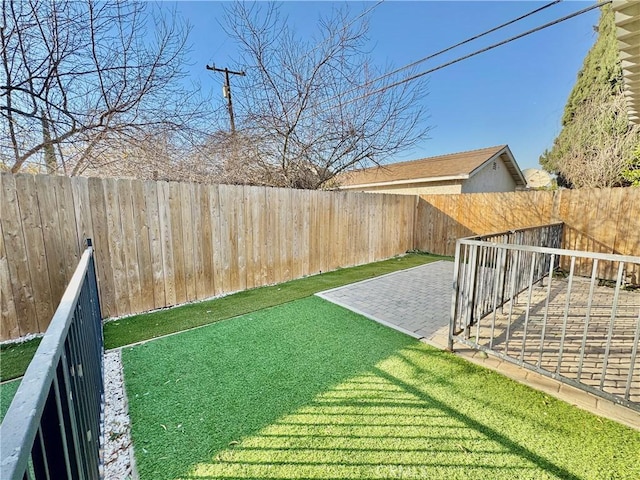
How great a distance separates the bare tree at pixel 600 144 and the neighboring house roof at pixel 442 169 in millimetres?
2608

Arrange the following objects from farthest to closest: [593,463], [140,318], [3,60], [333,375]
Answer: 1. [140,318]
2. [3,60]
3. [333,375]
4. [593,463]

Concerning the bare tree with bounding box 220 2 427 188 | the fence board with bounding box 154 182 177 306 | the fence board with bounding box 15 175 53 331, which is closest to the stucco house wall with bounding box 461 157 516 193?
the bare tree with bounding box 220 2 427 188

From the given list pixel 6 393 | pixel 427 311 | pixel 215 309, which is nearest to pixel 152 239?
pixel 215 309

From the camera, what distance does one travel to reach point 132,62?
4.83 metres

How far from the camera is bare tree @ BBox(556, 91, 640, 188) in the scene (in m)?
9.87

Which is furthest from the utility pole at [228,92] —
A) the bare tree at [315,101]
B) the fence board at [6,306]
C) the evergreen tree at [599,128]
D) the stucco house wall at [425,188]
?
the evergreen tree at [599,128]

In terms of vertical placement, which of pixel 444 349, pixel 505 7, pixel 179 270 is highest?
pixel 505 7

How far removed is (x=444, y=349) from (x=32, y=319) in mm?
4995

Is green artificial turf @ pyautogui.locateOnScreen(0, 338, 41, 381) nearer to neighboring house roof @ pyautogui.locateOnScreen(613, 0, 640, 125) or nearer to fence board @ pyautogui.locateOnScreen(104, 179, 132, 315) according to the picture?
fence board @ pyautogui.locateOnScreen(104, 179, 132, 315)

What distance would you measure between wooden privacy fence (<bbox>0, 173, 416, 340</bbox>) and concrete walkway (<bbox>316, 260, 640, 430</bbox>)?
1541mm

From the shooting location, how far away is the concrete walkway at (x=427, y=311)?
8.41ft

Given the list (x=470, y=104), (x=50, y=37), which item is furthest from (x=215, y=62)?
(x=470, y=104)

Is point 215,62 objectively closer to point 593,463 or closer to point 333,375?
point 333,375

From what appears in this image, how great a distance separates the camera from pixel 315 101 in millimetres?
8008
